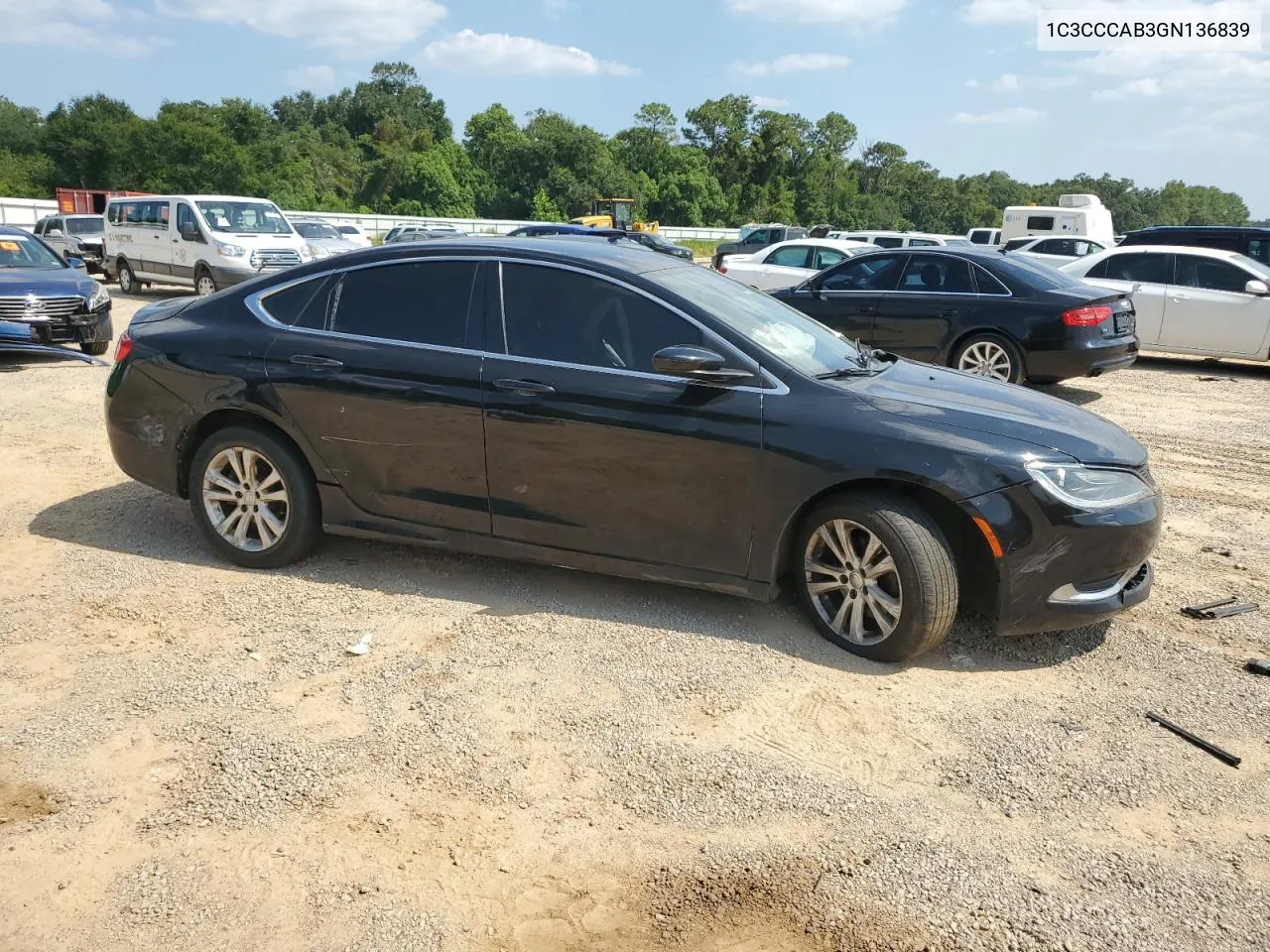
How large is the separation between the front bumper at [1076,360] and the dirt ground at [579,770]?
16.0ft

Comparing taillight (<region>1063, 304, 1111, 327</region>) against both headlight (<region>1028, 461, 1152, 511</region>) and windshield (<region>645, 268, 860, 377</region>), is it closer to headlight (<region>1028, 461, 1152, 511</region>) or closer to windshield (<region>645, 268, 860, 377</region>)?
windshield (<region>645, 268, 860, 377</region>)

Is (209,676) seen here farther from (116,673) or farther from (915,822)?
(915,822)

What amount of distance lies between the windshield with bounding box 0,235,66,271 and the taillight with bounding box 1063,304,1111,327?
1147cm

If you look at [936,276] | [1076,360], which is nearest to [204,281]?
[936,276]

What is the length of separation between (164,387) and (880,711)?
390 cm

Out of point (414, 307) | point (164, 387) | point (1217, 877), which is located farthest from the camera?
point (164, 387)

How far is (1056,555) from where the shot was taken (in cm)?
407

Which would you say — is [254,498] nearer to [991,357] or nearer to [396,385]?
[396,385]

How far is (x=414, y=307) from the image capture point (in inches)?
194

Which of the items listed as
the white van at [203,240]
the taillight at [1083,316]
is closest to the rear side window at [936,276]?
the taillight at [1083,316]

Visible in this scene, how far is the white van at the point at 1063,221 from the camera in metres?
28.9

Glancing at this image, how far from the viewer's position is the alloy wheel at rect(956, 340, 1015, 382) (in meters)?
10.2

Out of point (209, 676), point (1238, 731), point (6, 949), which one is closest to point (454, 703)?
point (209, 676)

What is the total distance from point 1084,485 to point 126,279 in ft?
66.9
